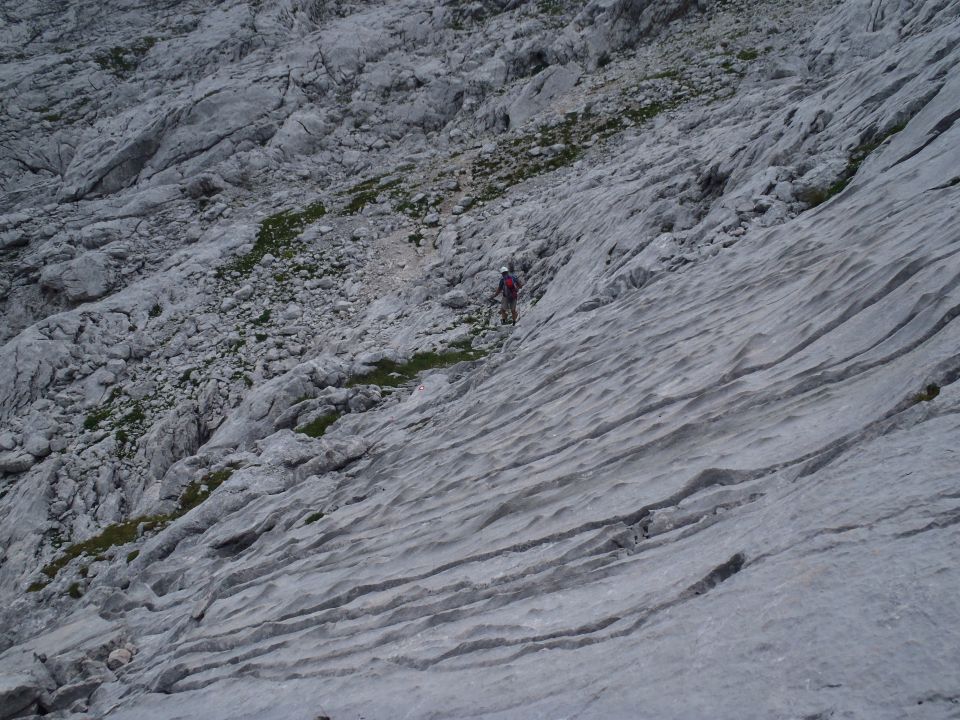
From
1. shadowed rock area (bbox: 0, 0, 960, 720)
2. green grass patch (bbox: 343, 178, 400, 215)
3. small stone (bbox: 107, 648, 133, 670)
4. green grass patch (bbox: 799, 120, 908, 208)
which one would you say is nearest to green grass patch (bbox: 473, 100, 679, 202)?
shadowed rock area (bbox: 0, 0, 960, 720)

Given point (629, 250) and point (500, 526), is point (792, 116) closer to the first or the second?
point (629, 250)

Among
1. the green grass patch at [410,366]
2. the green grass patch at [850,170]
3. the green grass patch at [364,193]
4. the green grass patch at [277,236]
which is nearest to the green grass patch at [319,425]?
the green grass patch at [410,366]

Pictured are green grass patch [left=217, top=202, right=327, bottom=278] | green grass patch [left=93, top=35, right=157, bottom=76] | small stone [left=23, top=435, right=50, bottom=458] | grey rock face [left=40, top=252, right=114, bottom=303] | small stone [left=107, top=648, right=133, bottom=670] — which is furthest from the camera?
green grass patch [left=93, top=35, right=157, bottom=76]

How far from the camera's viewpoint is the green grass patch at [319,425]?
2218 cm

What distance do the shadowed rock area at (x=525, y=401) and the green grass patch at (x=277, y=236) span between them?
403 mm

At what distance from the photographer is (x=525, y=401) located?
16.5 meters

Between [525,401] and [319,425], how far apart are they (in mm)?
9361

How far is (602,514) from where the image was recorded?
9.79m

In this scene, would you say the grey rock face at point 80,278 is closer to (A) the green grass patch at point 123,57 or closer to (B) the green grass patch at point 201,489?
(B) the green grass patch at point 201,489

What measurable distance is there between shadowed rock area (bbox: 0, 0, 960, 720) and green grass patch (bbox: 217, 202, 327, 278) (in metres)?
0.40

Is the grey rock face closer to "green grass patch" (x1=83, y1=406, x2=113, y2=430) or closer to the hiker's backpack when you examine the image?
"green grass patch" (x1=83, y1=406, x2=113, y2=430)

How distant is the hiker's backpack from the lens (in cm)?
2561

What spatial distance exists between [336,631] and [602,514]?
5.06 m

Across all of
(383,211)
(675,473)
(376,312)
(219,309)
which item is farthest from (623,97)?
(675,473)
